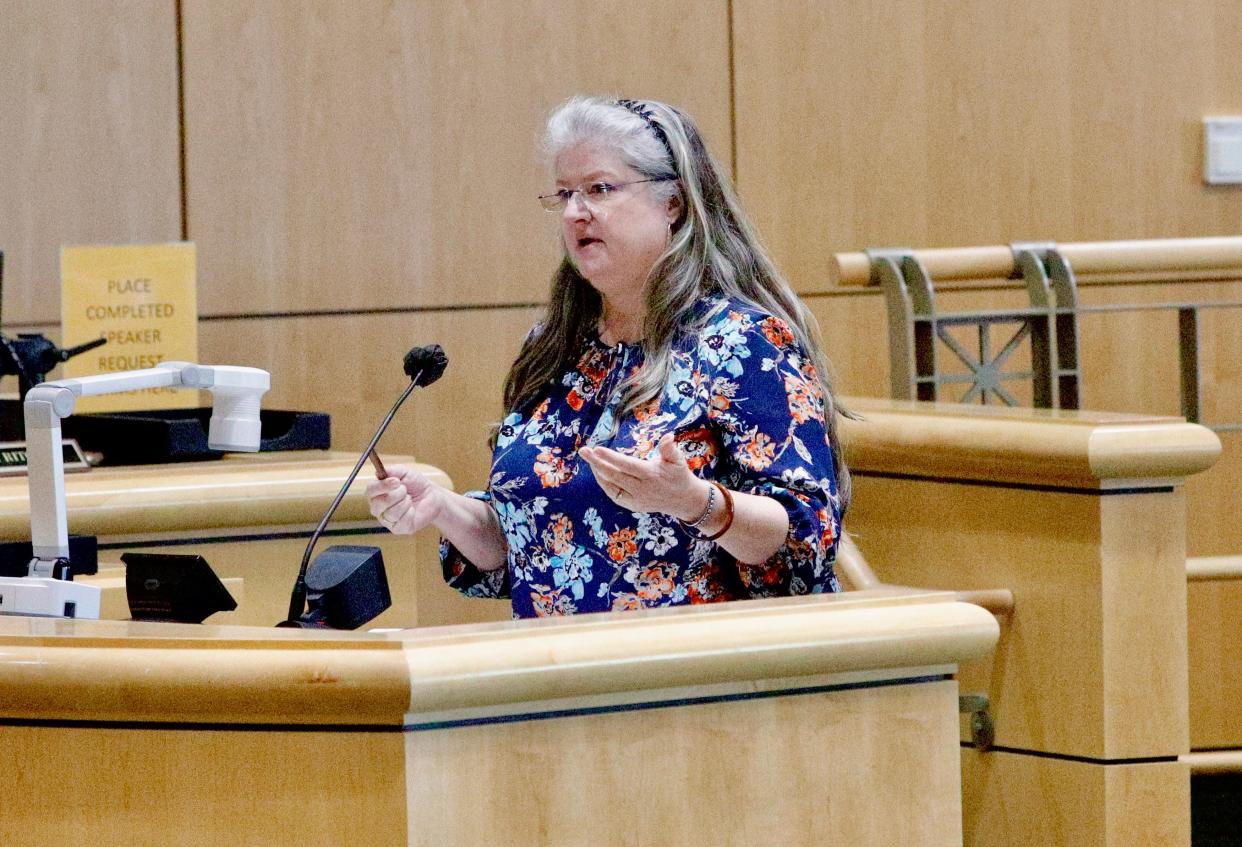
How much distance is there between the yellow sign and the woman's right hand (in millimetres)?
1065

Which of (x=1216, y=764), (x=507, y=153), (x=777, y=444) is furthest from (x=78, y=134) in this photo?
(x=1216, y=764)

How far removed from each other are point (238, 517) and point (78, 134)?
123 cm

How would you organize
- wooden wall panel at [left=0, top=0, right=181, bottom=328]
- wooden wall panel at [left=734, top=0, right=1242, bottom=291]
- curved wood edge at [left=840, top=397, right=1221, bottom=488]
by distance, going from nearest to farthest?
curved wood edge at [left=840, top=397, right=1221, bottom=488] < wooden wall panel at [left=0, top=0, right=181, bottom=328] < wooden wall panel at [left=734, top=0, right=1242, bottom=291]

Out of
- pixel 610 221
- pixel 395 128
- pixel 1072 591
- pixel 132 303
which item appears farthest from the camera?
pixel 395 128

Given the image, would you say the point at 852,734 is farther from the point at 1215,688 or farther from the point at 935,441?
the point at 1215,688

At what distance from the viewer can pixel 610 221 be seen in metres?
2.21

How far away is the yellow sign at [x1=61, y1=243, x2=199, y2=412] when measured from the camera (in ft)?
10.2

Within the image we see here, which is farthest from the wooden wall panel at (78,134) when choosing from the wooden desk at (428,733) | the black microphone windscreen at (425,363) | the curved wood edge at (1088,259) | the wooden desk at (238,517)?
the wooden desk at (428,733)

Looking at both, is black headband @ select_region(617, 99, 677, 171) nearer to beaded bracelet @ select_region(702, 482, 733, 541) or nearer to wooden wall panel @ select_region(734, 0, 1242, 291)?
beaded bracelet @ select_region(702, 482, 733, 541)

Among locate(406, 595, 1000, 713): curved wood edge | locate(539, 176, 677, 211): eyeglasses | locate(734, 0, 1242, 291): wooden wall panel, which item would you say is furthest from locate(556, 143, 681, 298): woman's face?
locate(734, 0, 1242, 291): wooden wall panel

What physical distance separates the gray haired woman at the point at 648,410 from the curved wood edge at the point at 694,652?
0.26 m

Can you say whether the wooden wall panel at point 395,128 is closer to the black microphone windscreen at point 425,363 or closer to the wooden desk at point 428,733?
the black microphone windscreen at point 425,363

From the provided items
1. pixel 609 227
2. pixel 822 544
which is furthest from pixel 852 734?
pixel 609 227

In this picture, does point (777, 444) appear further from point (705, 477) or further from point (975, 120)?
point (975, 120)
